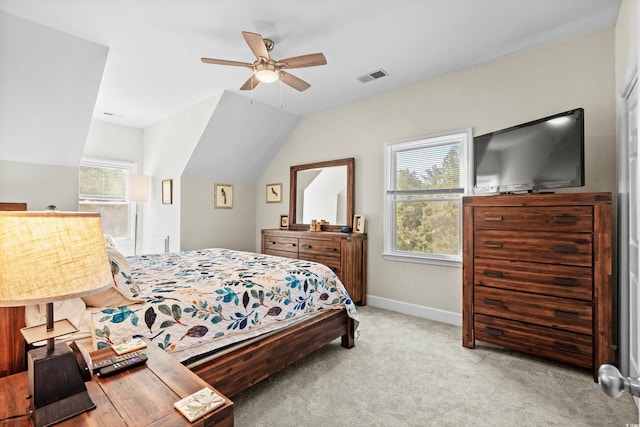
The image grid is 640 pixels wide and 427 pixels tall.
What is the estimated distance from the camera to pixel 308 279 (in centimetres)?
246

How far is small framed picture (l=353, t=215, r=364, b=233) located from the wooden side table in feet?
10.3

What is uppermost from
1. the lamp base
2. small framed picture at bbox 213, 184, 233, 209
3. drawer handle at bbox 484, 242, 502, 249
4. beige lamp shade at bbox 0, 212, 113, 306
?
small framed picture at bbox 213, 184, 233, 209

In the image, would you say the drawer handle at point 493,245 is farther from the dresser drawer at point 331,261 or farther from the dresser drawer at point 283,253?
the dresser drawer at point 283,253

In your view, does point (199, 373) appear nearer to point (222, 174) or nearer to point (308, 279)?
point (308, 279)

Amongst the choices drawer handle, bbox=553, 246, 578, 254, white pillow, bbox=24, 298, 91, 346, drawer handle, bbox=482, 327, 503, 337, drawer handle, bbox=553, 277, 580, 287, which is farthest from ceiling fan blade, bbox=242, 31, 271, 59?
drawer handle, bbox=482, 327, 503, 337

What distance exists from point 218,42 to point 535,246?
10.7 ft

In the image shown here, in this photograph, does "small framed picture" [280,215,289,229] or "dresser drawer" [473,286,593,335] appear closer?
"dresser drawer" [473,286,593,335]

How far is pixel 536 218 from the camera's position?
96.6 inches

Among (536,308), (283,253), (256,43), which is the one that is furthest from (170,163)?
(536,308)

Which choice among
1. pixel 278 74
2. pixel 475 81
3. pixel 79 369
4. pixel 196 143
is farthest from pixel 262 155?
pixel 79 369

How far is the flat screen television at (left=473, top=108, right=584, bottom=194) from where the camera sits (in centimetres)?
232

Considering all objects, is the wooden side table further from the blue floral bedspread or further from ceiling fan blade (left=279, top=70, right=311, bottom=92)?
ceiling fan blade (left=279, top=70, right=311, bottom=92)

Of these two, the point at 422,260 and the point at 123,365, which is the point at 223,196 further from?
the point at 123,365

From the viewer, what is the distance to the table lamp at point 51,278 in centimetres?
76
